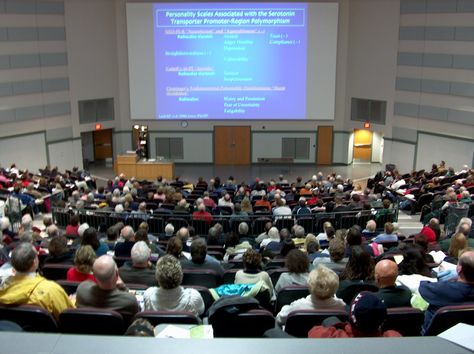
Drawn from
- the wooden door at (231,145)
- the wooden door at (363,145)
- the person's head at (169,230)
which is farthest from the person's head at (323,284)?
the wooden door at (363,145)

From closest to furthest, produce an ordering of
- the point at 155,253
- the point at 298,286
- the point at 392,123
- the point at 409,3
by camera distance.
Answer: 1. the point at 298,286
2. the point at 155,253
3. the point at 409,3
4. the point at 392,123

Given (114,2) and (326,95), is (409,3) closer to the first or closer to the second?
(326,95)

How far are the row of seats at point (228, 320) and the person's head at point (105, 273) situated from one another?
1.34 feet

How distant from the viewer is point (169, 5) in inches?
848

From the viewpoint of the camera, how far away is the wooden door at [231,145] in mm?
23266

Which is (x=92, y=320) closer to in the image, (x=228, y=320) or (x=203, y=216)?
(x=228, y=320)

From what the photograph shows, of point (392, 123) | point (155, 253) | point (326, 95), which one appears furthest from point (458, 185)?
point (155, 253)

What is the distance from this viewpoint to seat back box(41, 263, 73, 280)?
6125mm

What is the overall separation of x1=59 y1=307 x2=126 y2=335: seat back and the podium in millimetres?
16625

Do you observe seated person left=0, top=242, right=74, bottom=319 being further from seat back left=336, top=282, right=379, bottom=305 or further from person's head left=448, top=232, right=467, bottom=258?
person's head left=448, top=232, right=467, bottom=258

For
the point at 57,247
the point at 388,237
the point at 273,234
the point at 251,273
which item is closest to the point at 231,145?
the point at 273,234

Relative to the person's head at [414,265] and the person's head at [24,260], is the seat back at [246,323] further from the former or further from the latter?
the person's head at [414,265]

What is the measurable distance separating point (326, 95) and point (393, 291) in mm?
18648

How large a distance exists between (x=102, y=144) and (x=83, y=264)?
19.5 metres
